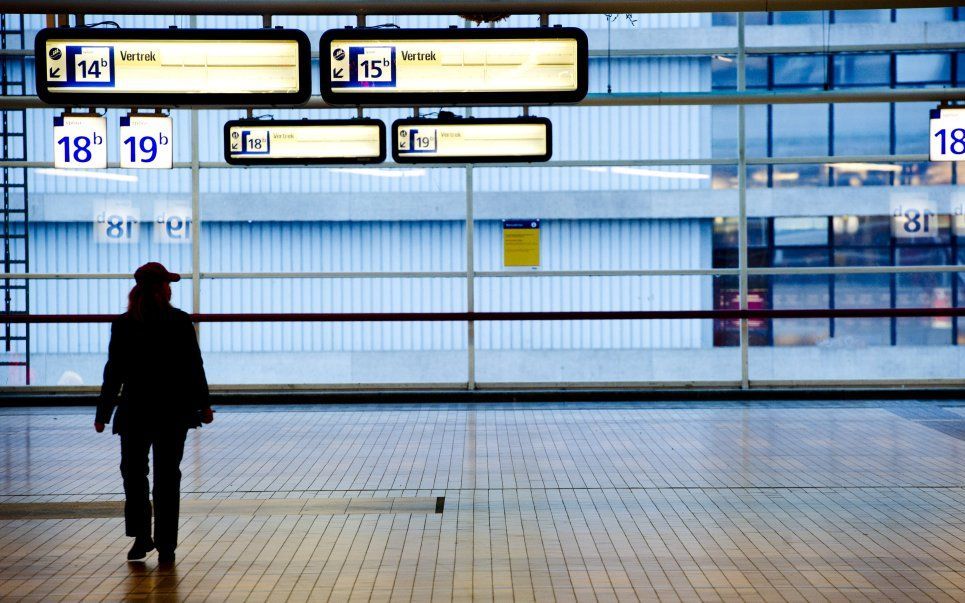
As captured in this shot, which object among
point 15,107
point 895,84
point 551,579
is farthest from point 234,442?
point 895,84

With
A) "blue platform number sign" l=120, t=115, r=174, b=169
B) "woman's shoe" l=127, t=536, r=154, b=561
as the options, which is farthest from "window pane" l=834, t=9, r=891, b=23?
"woman's shoe" l=127, t=536, r=154, b=561

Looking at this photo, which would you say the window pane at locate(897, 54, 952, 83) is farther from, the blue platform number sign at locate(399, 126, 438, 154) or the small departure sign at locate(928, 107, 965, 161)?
the blue platform number sign at locate(399, 126, 438, 154)

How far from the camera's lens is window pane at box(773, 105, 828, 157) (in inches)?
566

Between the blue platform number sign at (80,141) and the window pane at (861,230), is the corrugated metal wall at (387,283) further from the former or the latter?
the blue platform number sign at (80,141)

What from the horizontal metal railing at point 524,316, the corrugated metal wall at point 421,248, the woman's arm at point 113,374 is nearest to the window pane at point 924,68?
the corrugated metal wall at point 421,248

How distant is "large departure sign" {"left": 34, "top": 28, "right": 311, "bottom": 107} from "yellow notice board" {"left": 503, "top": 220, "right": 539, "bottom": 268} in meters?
7.18

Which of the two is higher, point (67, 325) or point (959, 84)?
point (959, 84)

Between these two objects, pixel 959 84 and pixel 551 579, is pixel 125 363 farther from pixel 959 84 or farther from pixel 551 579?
pixel 959 84

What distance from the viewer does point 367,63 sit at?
7281 millimetres

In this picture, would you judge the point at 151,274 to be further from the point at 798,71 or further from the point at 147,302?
the point at 798,71

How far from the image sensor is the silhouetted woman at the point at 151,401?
20.2ft

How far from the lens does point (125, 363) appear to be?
6.21 meters

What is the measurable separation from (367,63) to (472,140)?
3.11 meters

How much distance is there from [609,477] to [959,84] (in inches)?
351
